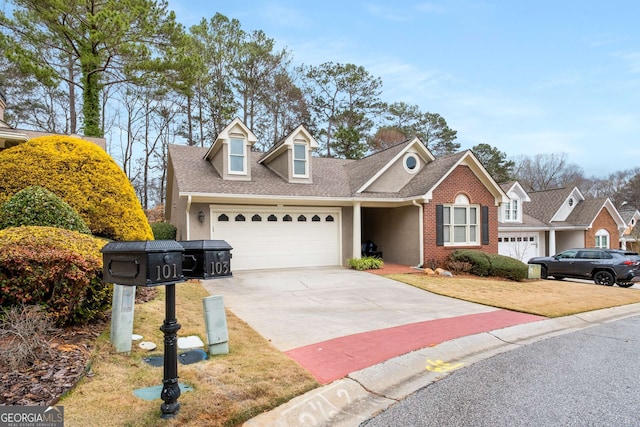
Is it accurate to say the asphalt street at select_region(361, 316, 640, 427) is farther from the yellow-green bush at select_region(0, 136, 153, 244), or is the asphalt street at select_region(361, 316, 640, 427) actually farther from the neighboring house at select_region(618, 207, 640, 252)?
the neighboring house at select_region(618, 207, 640, 252)

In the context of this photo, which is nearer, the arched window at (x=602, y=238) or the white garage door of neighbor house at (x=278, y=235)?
the white garage door of neighbor house at (x=278, y=235)

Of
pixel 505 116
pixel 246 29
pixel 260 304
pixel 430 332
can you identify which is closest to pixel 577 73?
pixel 505 116

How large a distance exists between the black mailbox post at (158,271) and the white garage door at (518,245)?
22421 mm

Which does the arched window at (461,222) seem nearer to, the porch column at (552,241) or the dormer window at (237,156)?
the dormer window at (237,156)

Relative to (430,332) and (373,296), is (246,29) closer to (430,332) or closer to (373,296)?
(373,296)

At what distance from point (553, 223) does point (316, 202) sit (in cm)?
1841

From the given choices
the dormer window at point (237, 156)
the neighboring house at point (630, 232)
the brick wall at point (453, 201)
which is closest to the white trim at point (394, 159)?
the brick wall at point (453, 201)

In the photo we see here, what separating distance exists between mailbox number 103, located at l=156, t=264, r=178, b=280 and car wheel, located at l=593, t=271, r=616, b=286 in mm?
17446

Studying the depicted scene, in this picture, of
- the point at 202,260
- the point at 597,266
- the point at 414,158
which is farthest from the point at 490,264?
the point at 202,260

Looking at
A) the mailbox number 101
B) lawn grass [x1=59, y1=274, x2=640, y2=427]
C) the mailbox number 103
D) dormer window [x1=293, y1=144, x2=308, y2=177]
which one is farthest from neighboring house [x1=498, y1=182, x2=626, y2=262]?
the mailbox number 103

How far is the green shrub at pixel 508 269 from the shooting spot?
13836 mm

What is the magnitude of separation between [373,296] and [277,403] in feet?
20.5

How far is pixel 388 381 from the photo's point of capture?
4555mm

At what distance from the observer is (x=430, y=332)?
6477mm
